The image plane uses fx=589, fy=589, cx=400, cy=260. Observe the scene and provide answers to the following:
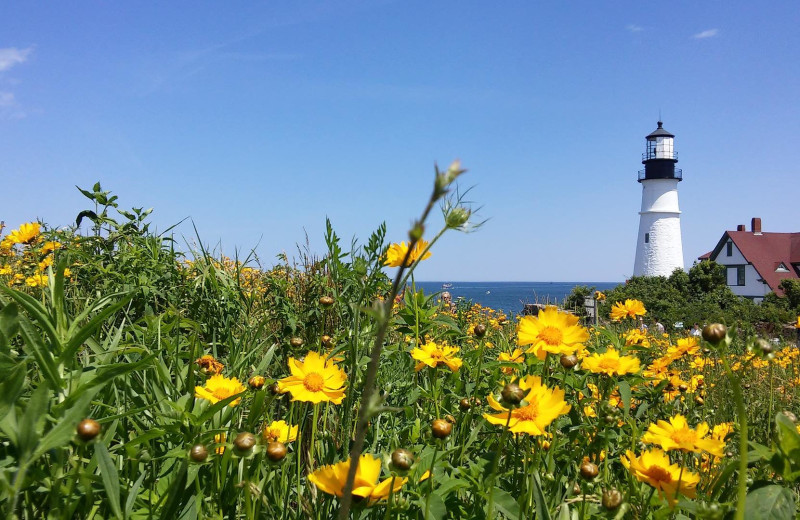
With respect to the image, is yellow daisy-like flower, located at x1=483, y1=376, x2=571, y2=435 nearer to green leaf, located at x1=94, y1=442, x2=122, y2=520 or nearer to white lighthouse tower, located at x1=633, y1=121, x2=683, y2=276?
green leaf, located at x1=94, y1=442, x2=122, y2=520

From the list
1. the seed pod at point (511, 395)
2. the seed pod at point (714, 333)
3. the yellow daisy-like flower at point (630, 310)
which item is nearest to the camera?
the seed pod at point (714, 333)

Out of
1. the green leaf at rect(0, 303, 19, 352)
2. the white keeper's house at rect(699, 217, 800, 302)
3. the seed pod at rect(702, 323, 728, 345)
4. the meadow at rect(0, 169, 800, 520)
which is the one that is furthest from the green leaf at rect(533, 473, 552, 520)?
the white keeper's house at rect(699, 217, 800, 302)

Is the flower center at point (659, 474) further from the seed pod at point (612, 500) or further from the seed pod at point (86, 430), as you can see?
the seed pod at point (86, 430)

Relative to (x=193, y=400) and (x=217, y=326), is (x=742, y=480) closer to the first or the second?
(x=193, y=400)

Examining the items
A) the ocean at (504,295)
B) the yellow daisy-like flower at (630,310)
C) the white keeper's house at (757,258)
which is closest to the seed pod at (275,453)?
the ocean at (504,295)

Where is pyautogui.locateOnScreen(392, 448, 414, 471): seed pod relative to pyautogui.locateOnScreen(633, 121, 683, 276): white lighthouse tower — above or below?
below

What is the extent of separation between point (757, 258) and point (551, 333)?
3120 cm

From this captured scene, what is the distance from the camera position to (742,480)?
68cm

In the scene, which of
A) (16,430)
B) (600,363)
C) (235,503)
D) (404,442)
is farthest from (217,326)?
(16,430)

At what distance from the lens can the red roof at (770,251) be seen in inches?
1065

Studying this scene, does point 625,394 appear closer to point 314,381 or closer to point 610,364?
point 610,364

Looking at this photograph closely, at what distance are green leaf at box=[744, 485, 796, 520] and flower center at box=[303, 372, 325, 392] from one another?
704 millimetres

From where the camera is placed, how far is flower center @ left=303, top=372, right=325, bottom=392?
3.67 ft

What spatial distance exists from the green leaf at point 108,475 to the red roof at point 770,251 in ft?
100
